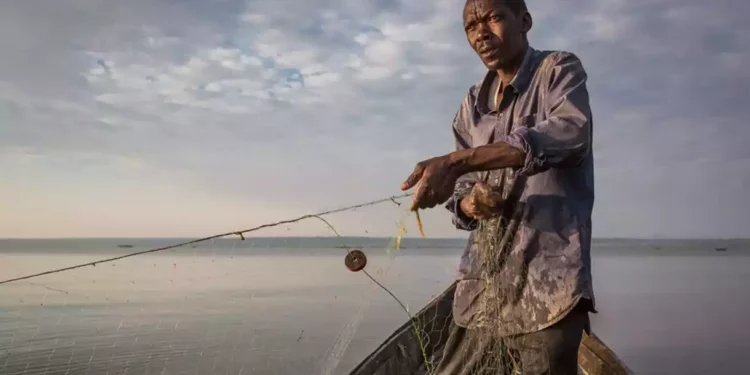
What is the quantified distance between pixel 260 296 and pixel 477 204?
12.9m

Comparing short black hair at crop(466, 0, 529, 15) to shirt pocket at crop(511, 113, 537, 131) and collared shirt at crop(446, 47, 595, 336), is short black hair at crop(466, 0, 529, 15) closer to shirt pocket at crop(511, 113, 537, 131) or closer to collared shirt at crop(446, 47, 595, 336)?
collared shirt at crop(446, 47, 595, 336)

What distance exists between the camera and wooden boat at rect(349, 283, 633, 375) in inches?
176

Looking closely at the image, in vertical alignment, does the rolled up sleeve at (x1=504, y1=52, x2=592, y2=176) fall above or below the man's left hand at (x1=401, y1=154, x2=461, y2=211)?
above

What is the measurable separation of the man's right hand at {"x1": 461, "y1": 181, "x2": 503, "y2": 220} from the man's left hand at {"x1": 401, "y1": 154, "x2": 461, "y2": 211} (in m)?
0.43

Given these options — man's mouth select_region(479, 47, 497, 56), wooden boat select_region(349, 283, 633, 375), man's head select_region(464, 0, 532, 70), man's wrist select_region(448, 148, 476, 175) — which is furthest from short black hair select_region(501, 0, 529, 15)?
wooden boat select_region(349, 283, 633, 375)

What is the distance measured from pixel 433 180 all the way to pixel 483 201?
1.61 ft

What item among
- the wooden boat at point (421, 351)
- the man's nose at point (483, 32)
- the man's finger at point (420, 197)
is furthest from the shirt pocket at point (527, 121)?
the wooden boat at point (421, 351)

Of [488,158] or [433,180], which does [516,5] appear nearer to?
[488,158]

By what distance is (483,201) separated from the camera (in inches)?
86.6

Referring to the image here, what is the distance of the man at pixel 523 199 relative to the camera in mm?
1820

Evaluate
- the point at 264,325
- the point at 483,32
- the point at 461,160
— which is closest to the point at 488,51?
the point at 483,32

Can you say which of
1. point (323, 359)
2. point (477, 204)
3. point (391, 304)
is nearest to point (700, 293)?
point (391, 304)

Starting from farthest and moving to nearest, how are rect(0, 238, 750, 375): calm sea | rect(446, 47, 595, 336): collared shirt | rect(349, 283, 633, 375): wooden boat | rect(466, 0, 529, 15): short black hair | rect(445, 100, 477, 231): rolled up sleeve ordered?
rect(0, 238, 750, 375): calm sea → rect(349, 283, 633, 375): wooden boat → rect(445, 100, 477, 231): rolled up sleeve → rect(466, 0, 529, 15): short black hair → rect(446, 47, 595, 336): collared shirt

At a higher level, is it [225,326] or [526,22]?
[526,22]
